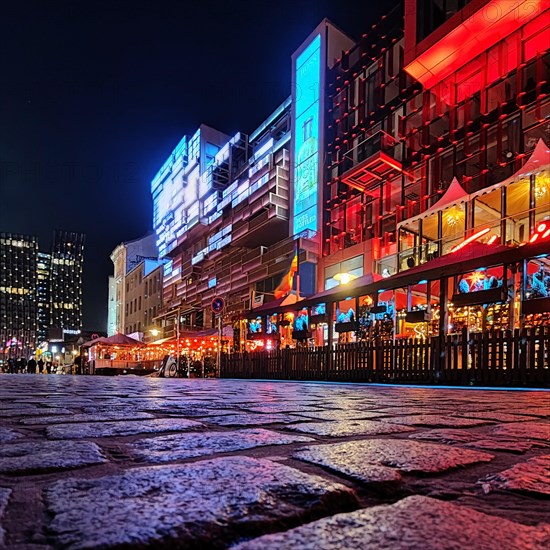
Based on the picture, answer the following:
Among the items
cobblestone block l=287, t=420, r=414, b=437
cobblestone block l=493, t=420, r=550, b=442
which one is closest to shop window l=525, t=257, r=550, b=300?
cobblestone block l=493, t=420, r=550, b=442

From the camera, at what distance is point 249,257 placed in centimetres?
3241

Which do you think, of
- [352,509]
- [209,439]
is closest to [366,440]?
[209,439]

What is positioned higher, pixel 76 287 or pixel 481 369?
pixel 76 287

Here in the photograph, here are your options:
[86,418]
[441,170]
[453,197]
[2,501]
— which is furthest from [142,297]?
[2,501]

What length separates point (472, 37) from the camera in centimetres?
1812

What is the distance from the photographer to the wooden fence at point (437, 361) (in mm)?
8828

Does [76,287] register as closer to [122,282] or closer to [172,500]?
[122,282]

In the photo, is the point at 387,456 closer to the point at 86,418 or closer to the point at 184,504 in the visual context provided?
the point at 184,504

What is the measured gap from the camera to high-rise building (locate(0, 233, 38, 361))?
394 feet

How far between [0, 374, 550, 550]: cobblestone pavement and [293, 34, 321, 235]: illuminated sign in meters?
23.5

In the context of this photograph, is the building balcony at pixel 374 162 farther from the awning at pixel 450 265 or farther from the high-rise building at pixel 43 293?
the high-rise building at pixel 43 293

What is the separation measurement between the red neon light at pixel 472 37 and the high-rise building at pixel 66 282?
497 feet

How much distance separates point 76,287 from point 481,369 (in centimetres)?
16756

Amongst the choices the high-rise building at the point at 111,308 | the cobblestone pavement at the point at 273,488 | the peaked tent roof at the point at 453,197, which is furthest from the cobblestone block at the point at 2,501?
the high-rise building at the point at 111,308
